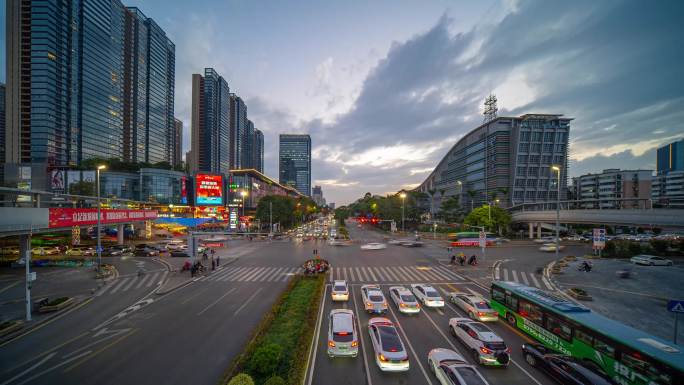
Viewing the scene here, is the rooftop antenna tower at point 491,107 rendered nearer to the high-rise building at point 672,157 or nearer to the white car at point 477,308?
the white car at point 477,308

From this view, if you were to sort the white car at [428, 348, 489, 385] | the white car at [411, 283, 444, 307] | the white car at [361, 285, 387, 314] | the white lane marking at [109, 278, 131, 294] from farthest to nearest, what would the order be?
the white lane marking at [109, 278, 131, 294], the white car at [411, 283, 444, 307], the white car at [361, 285, 387, 314], the white car at [428, 348, 489, 385]

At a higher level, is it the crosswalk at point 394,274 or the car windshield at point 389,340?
the car windshield at point 389,340

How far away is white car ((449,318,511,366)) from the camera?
12.3m

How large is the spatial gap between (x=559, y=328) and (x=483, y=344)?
4185 millimetres

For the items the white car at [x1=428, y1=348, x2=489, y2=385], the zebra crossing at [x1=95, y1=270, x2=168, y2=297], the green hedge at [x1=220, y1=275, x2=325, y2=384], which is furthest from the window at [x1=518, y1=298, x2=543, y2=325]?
the zebra crossing at [x1=95, y1=270, x2=168, y2=297]

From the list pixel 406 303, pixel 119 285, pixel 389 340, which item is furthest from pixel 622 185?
pixel 119 285

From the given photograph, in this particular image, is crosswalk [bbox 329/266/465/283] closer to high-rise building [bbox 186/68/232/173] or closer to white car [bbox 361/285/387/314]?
white car [bbox 361/285/387/314]

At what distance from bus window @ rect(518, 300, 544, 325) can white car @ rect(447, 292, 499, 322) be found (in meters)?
1.82

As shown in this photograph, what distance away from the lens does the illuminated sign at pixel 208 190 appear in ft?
267

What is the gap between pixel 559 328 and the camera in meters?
13.1

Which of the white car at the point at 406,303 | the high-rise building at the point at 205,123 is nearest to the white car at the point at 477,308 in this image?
the white car at the point at 406,303

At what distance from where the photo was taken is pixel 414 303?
1897 cm

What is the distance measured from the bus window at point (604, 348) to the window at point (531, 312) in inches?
126

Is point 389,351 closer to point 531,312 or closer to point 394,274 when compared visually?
point 531,312
